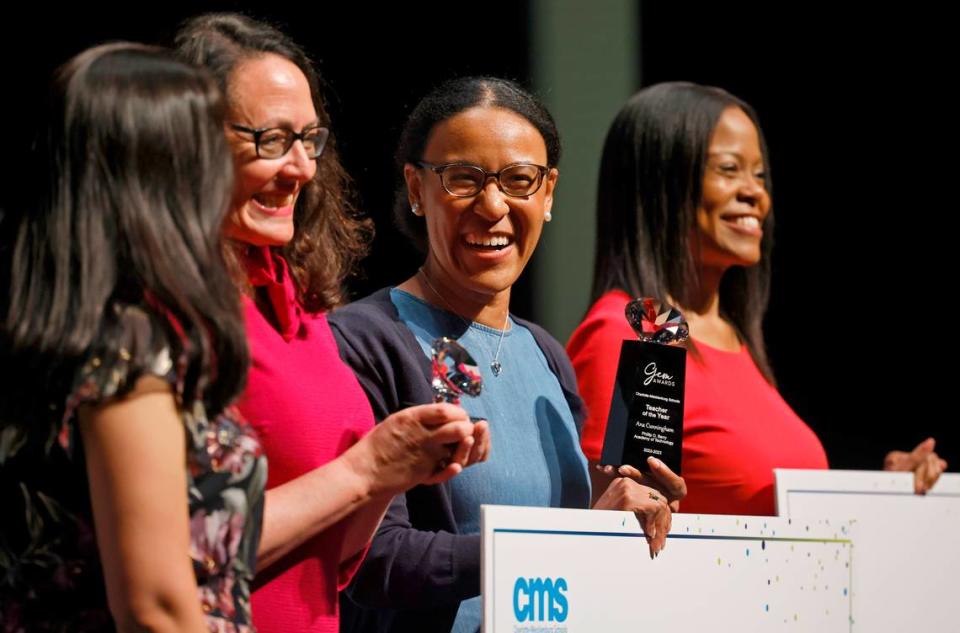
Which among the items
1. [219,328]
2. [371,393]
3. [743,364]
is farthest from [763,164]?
[219,328]

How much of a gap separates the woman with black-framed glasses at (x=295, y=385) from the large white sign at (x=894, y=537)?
1.07 meters

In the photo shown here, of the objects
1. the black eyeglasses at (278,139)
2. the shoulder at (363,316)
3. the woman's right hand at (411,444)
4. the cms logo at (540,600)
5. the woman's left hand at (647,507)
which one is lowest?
the cms logo at (540,600)

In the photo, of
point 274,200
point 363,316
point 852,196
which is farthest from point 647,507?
point 852,196

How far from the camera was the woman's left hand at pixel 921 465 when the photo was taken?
2.99 m

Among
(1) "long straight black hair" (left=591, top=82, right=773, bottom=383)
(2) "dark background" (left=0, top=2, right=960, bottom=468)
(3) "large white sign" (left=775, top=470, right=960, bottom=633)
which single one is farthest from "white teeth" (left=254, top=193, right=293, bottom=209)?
(2) "dark background" (left=0, top=2, right=960, bottom=468)

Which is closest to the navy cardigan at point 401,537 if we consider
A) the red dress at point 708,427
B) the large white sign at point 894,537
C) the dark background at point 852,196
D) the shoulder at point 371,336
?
the shoulder at point 371,336

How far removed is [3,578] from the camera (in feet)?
4.76

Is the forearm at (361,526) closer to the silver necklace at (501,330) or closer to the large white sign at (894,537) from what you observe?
the silver necklace at (501,330)

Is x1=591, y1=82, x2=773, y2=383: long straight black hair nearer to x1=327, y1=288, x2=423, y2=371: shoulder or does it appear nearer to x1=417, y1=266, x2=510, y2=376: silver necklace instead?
x1=417, y1=266, x2=510, y2=376: silver necklace

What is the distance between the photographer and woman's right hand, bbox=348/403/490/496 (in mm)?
1794

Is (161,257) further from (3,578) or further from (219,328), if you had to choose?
(3,578)

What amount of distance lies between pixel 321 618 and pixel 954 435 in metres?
3.00

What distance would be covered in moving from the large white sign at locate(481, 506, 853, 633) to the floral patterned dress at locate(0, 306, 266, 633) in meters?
0.57

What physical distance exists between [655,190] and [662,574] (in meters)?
1.06
